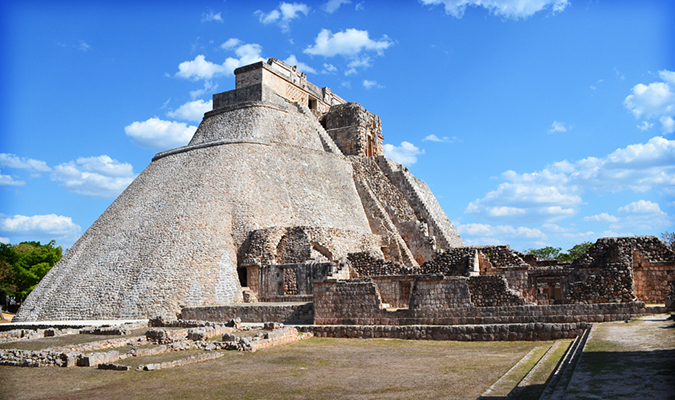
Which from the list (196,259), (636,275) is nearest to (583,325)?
(636,275)

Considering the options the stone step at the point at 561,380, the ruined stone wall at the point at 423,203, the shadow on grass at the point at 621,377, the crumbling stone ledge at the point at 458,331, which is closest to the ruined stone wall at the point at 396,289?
the crumbling stone ledge at the point at 458,331

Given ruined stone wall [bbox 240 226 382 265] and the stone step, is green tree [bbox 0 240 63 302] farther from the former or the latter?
the stone step

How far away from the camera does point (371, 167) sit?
114ft

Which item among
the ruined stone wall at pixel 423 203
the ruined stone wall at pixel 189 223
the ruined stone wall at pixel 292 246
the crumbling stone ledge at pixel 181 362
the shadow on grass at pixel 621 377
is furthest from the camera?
the ruined stone wall at pixel 423 203

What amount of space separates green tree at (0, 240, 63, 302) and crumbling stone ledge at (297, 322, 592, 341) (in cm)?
3119

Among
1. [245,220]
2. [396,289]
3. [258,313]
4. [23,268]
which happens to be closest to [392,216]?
[245,220]

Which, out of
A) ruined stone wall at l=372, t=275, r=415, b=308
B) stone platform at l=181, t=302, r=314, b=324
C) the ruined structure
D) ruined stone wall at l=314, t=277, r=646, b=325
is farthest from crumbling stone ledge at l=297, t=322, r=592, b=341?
ruined stone wall at l=372, t=275, r=415, b=308

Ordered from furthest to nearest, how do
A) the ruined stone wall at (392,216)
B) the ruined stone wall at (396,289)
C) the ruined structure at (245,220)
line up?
the ruined stone wall at (392,216) < the ruined structure at (245,220) < the ruined stone wall at (396,289)

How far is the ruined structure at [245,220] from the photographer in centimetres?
2303

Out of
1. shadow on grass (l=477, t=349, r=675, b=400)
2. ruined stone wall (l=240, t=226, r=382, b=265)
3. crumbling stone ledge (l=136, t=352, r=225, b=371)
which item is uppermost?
ruined stone wall (l=240, t=226, r=382, b=265)

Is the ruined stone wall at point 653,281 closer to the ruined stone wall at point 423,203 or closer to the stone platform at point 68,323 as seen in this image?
the ruined stone wall at point 423,203

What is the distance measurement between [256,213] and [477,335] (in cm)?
1561

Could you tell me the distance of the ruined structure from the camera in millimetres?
23031

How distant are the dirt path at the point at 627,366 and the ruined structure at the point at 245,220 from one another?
1044cm
